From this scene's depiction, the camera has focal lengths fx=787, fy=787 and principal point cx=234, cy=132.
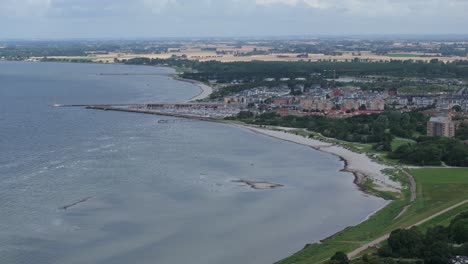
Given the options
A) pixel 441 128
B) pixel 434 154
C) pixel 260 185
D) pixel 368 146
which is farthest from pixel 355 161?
pixel 441 128

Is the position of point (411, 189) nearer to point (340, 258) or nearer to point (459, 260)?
point (459, 260)

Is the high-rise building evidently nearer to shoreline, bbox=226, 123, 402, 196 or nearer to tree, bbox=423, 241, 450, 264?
shoreline, bbox=226, 123, 402, 196

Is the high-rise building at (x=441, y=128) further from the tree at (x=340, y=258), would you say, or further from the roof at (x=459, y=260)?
the tree at (x=340, y=258)

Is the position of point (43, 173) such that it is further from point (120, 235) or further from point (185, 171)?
point (120, 235)

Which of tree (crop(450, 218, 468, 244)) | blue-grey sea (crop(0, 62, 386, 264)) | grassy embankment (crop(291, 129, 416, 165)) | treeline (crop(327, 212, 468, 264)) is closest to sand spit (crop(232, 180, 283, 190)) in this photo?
blue-grey sea (crop(0, 62, 386, 264))

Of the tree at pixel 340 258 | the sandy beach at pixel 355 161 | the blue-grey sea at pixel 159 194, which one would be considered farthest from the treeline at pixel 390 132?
the tree at pixel 340 258

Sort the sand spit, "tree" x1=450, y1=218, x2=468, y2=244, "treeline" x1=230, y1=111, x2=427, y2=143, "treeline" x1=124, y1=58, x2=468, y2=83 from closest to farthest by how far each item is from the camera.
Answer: "tree" x1=450, y1=218, x2=468, y2=244
the sand spit
"treeline" x1=230, y1=111, x2=427, y2=143
"treeline" x1=124, y1=58, x2=468, y2=83
